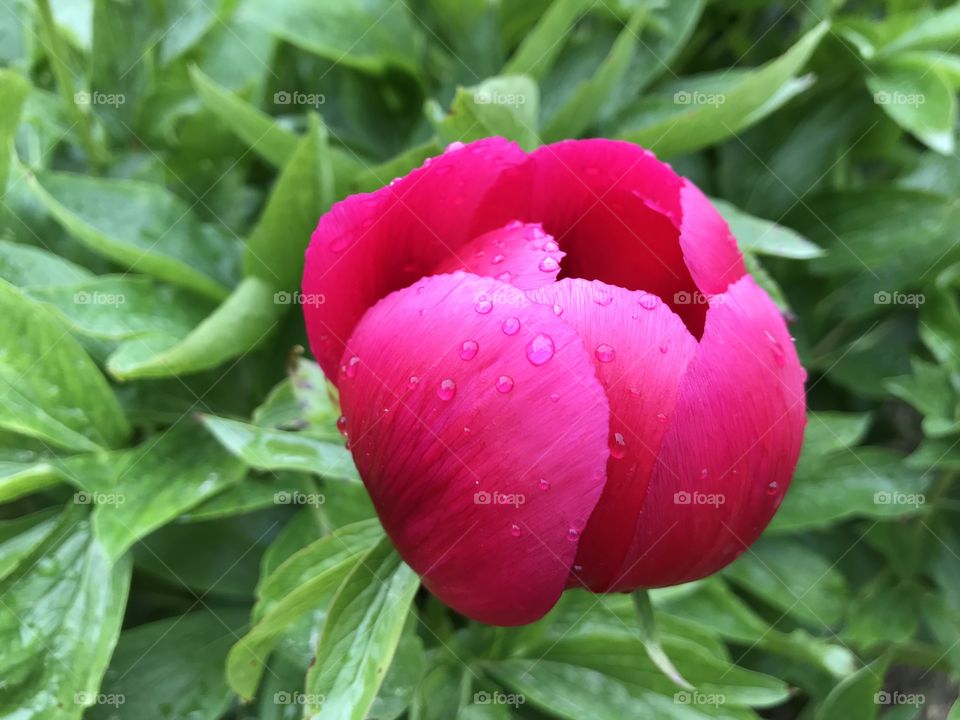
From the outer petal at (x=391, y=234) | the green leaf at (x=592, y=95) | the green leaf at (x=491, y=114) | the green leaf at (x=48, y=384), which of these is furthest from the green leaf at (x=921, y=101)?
the green leaf at (x=48, y=384)

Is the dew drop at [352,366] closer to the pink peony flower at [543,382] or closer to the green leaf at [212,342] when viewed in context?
the pink peony flower at [543,382]

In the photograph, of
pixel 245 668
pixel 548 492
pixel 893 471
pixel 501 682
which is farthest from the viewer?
pixel 893 471

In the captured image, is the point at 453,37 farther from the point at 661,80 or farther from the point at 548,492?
the point at 548,492

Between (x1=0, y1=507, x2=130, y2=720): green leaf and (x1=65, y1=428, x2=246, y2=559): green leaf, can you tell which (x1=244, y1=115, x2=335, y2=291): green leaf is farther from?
(x1=0, y1=507, x2=130, y2=720): green leaf

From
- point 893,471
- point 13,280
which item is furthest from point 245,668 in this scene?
point 893,471

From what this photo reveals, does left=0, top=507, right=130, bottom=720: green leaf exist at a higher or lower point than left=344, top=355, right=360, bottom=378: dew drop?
lower

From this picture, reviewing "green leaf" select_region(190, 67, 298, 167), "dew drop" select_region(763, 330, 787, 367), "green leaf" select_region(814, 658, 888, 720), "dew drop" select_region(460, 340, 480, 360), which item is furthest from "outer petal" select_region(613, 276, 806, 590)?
"green leaf" select_region(190, 67, 298, 167)
